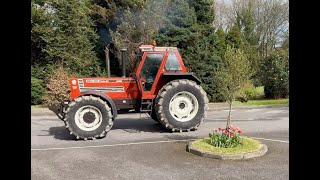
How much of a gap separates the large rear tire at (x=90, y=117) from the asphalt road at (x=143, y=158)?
26 centimetres

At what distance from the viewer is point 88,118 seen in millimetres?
8195

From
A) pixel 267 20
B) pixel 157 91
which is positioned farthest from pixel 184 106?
pixel 267 20

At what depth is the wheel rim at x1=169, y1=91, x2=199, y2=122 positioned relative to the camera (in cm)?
893

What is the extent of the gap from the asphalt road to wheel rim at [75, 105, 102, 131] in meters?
0.45

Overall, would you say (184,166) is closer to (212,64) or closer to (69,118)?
(69,118)

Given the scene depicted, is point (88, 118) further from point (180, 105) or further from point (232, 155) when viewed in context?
point (232, 155)

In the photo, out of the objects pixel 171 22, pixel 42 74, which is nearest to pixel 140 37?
pixel 171 22

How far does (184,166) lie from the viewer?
18.8 feet

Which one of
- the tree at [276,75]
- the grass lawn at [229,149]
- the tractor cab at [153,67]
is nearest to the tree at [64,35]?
the tractor cab at [153,67]

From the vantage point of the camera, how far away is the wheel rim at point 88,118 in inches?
321

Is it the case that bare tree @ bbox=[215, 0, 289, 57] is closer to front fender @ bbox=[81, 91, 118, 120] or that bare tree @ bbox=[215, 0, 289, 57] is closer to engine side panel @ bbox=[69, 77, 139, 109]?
engine side panel @ bbox=[69, 77, 139, 109]

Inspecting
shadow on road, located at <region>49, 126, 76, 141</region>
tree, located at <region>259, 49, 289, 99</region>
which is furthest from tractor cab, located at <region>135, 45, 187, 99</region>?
tree, located at <region>259, 49, 289, 99</region>
